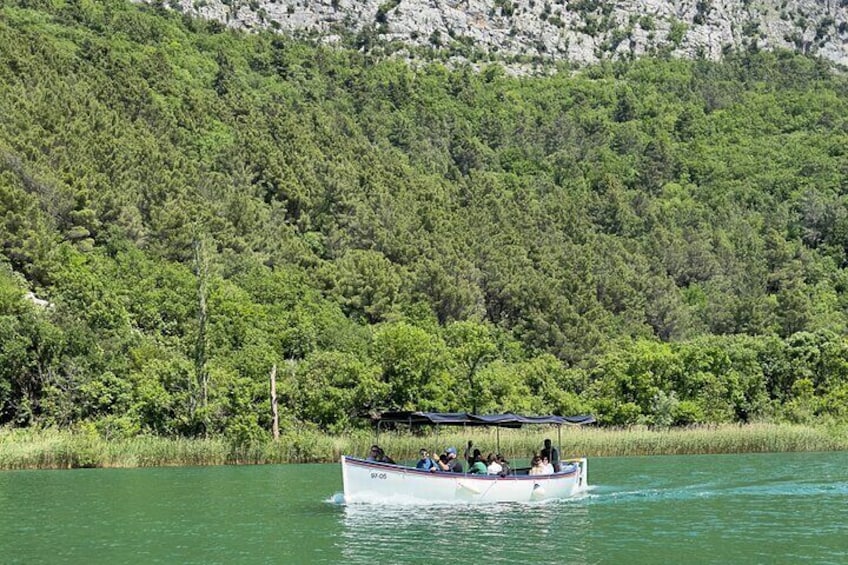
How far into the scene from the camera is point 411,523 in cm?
3406

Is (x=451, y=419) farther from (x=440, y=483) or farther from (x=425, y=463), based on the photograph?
(x=440, y=483)

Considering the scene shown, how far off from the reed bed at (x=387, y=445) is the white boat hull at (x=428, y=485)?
16294mm

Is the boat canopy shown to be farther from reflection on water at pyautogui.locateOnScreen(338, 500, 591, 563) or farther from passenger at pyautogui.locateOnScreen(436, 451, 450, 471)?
reflection on water at pyautogui.locateOnScreen(338, 500, 591, 563)

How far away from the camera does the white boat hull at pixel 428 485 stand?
3738 cm

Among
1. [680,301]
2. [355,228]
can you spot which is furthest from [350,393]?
[680,301]

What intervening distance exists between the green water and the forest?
21327mm

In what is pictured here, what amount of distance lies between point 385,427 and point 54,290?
29165 millimetres

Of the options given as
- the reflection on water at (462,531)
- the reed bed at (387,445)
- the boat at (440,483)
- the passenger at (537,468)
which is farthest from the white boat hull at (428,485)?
the reed bed at (387,445)

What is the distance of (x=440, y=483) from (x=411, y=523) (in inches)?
163

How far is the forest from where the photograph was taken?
→ 7119 cm

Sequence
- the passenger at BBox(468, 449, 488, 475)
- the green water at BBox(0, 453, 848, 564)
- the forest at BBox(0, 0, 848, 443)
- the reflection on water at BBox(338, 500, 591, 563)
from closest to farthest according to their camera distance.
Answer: the green water at BBox(0, 453, 848, 564)
the reflection on water at BBox(338, 500, 591, 563)
the passenger at BBox(468, 449, 488, 475)
the forest at BBox(0, 0, 848, 443)

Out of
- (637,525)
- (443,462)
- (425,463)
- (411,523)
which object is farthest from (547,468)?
(411,523)

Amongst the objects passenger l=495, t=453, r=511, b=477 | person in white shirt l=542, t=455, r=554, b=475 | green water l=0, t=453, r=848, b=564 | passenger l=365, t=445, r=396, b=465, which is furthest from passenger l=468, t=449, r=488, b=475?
passenger l=365, t=445, r=396, b=465

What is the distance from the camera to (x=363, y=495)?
37500 mm
